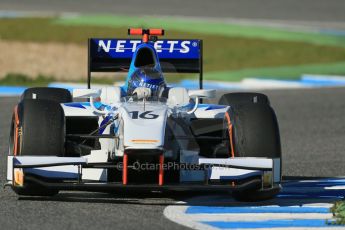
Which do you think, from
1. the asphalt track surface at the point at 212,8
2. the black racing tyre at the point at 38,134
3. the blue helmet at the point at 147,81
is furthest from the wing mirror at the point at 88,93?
the asphalt track surface at the point at 212,8

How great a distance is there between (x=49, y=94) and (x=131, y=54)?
122 centimetres

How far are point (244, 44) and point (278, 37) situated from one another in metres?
1.67

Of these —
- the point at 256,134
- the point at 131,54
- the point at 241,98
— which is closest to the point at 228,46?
the point at 131,54

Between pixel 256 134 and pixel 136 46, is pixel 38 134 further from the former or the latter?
pixel 136 46

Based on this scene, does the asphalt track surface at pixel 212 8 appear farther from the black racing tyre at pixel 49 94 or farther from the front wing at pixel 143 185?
the front wing at pixel 143 185

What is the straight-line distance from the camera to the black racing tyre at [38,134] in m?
9.30

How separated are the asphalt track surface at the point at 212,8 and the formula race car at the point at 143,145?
23800 mm

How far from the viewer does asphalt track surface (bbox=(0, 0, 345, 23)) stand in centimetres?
3481

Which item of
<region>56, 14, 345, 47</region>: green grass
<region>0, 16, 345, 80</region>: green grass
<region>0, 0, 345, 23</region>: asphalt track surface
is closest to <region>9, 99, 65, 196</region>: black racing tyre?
<region>0, 16, 345, 80</region>: green grass

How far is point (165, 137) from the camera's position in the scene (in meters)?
9.46

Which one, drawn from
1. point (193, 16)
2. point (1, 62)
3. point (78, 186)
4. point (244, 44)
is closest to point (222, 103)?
point (78, 186)

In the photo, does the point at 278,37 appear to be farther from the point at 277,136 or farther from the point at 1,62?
the point at 277,136

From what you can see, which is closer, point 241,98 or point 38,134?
point 38,134

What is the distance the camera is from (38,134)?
935 centimetres
